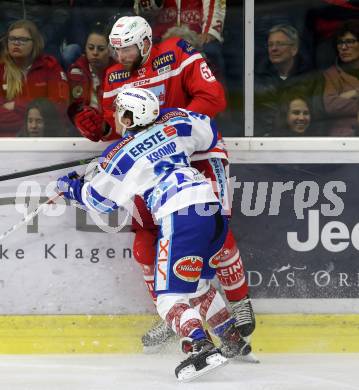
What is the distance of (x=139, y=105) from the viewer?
4.71 metres

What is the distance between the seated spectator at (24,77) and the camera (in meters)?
5.16

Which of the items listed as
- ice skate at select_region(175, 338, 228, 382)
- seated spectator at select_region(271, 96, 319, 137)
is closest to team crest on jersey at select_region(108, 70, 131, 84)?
seated spectator at select_region(271, 96, 319, 137)

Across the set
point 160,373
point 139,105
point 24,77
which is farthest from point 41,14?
point 160,373

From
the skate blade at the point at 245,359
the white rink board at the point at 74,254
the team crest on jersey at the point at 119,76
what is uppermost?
the team crest on jersey at the point at 119,76

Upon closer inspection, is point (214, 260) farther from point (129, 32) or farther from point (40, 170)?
point (129, 32)

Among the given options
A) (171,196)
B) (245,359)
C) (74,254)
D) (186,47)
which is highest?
(186,47)

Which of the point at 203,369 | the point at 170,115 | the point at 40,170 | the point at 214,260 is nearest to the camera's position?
the point at 203,369

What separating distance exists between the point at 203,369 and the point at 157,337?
0.64 m

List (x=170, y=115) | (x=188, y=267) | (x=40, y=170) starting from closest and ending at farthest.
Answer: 1. (x=188, y=267)
2. (x=170, y=115)
3. (x=40, y=170)

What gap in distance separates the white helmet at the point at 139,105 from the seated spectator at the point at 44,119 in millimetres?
523

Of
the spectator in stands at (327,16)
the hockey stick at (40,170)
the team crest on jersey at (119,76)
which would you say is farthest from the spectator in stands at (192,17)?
the hockey stick at (40,170)

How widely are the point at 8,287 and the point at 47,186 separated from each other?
470 millimetres

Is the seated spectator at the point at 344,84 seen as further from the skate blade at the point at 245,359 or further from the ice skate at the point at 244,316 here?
the skate blade at the point at 245,359

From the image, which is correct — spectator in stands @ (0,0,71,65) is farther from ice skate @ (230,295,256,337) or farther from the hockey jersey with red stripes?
ice skate @ (230,295,256,337)
